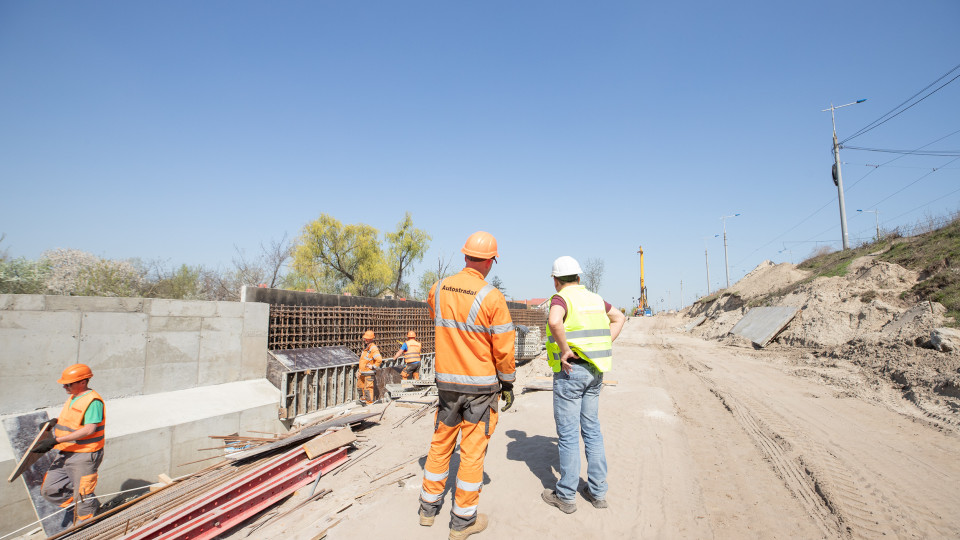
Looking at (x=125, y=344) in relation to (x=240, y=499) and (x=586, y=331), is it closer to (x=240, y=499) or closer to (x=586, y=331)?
(x=240, y=499)

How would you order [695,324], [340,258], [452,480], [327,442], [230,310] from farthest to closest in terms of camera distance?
[340,258] < [695,324] < [230,310] < [327,442] < [452,480]

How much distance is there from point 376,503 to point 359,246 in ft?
85.0

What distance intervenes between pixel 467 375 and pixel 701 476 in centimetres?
271

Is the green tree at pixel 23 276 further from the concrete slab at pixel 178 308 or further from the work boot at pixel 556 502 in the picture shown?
the work boot at pixel 556 502

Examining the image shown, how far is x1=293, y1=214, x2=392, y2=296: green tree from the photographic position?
87.5 feet

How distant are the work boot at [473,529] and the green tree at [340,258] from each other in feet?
86.3

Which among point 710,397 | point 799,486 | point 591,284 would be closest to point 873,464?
point 799,486

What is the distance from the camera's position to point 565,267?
3.43 m

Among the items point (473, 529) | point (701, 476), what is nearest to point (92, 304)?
point (473, 529)

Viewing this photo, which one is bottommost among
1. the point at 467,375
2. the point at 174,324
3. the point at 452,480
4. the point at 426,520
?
the point at 452,480

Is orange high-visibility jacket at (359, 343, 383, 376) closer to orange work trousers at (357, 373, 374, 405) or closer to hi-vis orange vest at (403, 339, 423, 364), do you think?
orange work trousers at (357, 373, 374, 405)

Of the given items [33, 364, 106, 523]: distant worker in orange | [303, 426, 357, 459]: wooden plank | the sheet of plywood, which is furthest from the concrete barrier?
[303, 426, 357, 459]: wooden plank

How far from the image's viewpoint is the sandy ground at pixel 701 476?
2965 millimetres

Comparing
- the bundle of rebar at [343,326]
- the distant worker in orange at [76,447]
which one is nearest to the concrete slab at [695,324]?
the bundle of rebar at [343,326]
